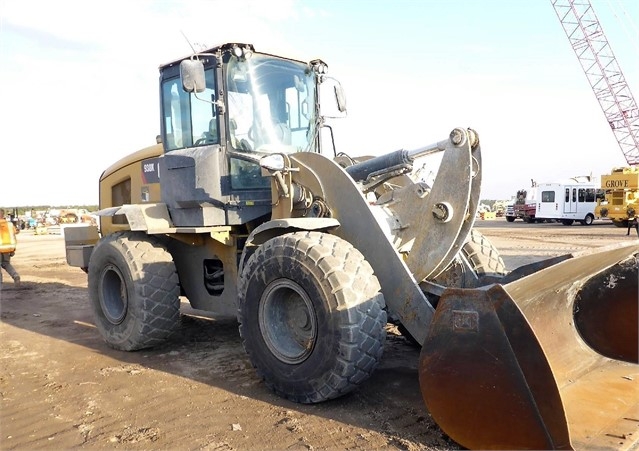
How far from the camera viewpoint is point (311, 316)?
3744 millimetres

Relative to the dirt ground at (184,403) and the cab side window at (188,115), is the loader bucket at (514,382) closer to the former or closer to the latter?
the dirt ground at (184,403)

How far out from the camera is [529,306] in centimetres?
369

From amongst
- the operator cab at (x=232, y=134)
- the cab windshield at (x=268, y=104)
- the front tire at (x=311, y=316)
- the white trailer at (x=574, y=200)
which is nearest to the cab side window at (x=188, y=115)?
the operator cab at (x=232, y=134)

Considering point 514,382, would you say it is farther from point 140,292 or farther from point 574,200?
point 574,200

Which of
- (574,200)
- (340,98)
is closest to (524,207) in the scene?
(574,200)

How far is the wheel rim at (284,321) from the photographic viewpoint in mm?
3955

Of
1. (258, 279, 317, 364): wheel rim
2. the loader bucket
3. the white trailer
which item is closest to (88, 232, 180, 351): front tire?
(258, 279, 317, 364): wheel rim

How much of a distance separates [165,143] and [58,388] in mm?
2617

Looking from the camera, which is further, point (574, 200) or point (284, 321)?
point (574, 200)

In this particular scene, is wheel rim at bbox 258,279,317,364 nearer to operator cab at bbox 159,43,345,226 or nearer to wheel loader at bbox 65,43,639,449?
wheel loader at bbox 65,43,639,449

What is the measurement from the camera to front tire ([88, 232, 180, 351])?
17.0 ft

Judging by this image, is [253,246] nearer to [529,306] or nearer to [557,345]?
[529,306]

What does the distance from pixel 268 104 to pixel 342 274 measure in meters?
2.25

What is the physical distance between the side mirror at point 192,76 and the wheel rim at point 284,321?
Answer: 185 cm
